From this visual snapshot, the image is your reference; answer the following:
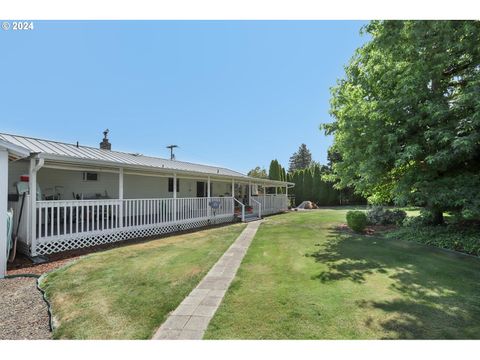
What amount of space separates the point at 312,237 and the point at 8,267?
905cm

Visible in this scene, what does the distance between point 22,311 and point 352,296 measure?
204 inches

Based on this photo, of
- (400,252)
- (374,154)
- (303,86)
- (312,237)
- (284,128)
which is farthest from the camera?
(284,128)

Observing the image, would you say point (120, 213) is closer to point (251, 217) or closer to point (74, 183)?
point (74, 183)

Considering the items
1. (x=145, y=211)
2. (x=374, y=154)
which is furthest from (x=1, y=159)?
(x=374, y=154)

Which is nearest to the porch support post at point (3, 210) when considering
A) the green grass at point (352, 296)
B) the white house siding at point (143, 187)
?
the green grass at point (352, 296)

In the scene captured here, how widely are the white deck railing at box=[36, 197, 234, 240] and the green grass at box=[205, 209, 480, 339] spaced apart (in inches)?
194

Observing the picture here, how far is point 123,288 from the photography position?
4.24 m

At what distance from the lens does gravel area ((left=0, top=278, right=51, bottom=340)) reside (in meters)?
3.00

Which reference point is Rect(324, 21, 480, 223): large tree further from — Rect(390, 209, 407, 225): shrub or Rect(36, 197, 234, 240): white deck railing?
Rect(36, 197, 234, 240): white deck railing

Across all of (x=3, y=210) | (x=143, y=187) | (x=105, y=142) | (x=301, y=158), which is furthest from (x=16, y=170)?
(x=301, y=158)

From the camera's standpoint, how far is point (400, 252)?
6664 mm

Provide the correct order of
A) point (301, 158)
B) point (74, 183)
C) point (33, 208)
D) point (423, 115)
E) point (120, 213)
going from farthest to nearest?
point (301, 158) → point (74, 183) → point (120, 213) → point (423, 115) → point (33, 208)

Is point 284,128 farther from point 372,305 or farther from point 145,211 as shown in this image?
point 372,305
